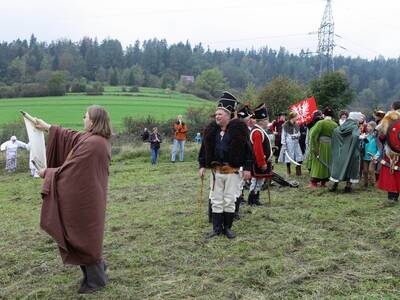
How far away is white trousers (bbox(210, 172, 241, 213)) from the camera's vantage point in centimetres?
703

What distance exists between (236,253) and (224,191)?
1.06m

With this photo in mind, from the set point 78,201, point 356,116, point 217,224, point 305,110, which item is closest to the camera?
point 78,201

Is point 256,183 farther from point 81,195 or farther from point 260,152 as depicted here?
point 81,195

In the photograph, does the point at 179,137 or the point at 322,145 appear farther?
the point at 179,137

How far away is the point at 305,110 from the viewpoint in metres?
13.3

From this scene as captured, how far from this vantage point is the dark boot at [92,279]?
5.18 metres

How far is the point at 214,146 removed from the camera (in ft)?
23.5

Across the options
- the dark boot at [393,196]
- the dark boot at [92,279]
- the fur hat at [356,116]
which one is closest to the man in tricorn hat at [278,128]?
the fur hat at [356,116]

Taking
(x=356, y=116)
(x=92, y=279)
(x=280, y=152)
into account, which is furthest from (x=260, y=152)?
(x=280, y=152)

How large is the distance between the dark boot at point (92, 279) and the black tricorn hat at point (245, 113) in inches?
178

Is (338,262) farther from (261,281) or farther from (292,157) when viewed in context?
(292,157)

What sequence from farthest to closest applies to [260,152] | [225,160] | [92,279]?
[260,152], [225,160], [92,279]

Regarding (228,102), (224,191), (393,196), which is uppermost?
(228,102)

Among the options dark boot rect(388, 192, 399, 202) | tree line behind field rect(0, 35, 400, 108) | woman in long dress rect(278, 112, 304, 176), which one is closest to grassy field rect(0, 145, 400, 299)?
dark boot rect(388, 192, 399, 202)
